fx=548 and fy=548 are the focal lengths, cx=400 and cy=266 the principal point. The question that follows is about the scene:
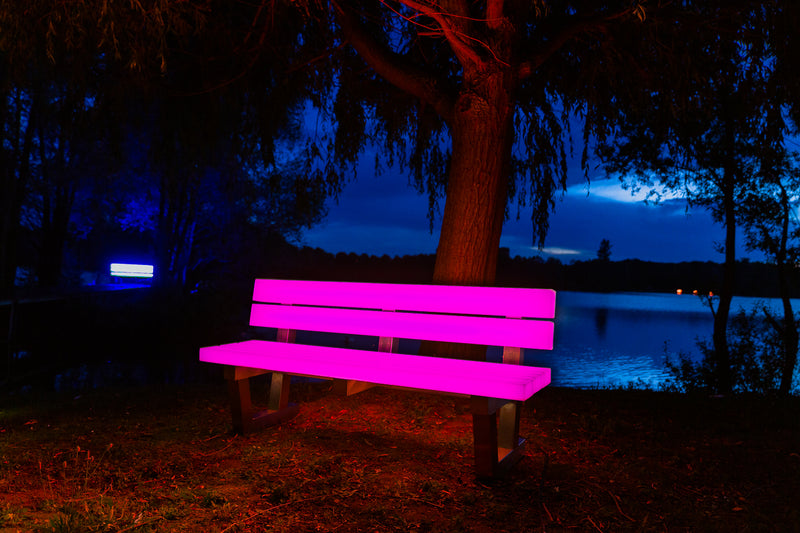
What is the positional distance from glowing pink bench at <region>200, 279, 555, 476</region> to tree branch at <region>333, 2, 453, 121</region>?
197cm

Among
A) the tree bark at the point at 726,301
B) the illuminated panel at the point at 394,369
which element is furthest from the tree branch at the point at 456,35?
the tree bark at the point at 726,301

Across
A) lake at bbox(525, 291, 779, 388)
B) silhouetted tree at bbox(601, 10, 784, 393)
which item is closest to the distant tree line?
lake at bbox(525, 291, 779, 388)

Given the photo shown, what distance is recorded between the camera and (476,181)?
4.36 metres

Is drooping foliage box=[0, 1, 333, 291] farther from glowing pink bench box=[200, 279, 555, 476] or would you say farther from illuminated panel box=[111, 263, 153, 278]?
illuminated panel box=[111, 263, 153, 278]

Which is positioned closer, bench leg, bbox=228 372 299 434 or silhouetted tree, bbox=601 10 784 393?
bench leg, bbox=228 372 299 434

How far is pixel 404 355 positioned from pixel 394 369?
23.3 inches

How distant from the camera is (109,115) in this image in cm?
593

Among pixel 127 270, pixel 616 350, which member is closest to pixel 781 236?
pixel 616 350

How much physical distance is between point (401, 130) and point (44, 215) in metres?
16.1

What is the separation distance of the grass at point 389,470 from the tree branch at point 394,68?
258 cm

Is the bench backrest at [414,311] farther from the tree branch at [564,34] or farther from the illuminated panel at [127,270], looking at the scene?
the illuminated panel at [127,270]

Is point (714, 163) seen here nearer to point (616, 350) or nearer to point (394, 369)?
point (394, 369)

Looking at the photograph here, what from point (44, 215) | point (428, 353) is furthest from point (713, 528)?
point (44, 215)

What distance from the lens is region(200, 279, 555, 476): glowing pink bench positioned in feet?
9.09
